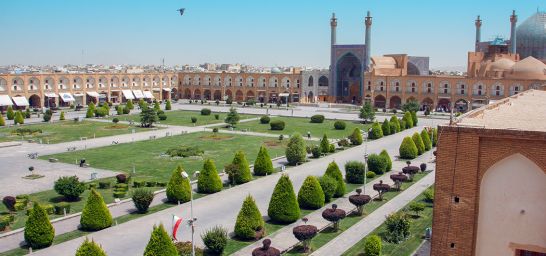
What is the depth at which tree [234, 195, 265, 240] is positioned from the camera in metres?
18.5

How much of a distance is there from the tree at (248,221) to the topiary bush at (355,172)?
9.89 metres

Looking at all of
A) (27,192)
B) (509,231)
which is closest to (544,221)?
(509,231)

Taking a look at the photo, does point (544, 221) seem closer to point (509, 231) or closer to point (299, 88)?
point (509, 231)

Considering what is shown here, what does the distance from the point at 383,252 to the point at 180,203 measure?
33.4 feet

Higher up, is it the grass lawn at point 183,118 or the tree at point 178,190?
the grass lawn at point 183,118

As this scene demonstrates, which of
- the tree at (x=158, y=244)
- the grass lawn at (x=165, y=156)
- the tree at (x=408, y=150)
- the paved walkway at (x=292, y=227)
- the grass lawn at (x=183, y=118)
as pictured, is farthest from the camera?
the grass lawn at (x=183, y=118)

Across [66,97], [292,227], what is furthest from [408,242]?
[66,97]

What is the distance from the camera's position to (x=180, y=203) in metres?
23.6

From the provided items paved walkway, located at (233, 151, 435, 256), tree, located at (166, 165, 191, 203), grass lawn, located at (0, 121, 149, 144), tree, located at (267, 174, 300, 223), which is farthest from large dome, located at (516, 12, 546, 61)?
tree, located at (166, 165, 191, 203)

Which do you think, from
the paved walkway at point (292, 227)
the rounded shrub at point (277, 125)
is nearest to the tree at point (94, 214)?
the paved walkway at point (292, 227)

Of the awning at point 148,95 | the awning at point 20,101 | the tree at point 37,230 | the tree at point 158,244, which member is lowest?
the tree at point 37,230

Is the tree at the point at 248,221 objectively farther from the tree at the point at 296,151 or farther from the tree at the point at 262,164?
the tree at the point at 296,151

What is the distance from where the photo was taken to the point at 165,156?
34688 mm

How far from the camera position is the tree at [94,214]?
19656mm
